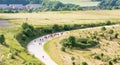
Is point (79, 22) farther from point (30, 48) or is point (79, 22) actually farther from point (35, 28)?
point (30, 48)

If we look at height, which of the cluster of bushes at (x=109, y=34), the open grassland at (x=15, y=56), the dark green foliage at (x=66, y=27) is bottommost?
the dark green foliage at (x=66, y=27)

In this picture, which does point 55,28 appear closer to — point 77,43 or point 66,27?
point 66,27

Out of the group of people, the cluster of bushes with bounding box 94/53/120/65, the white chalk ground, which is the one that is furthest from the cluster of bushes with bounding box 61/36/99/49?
the cluster of bushes with bounding box 94/53/120/65

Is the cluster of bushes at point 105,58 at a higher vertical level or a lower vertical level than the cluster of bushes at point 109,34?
higher

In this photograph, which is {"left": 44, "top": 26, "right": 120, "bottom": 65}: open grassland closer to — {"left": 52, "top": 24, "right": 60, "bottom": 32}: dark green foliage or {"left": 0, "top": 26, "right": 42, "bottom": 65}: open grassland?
{"left": 0, "top": 26, "right": 42, "bottom": 65}: open grassland

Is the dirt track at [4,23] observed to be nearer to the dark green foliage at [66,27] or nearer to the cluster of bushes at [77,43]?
the dark green foliage at [66,27]

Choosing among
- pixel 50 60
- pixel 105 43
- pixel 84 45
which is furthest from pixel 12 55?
pixel 105 43

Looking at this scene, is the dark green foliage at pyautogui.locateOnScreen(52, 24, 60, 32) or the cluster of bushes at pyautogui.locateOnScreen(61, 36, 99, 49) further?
the dark green foliage at pyautogui.locateOnScreen(52, 24, 60, 32)

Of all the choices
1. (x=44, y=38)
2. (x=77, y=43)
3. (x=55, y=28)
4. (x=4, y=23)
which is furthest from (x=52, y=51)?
(x=4, y=23)

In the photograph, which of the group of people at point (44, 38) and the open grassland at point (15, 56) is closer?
the open grassland at point (15, 56)

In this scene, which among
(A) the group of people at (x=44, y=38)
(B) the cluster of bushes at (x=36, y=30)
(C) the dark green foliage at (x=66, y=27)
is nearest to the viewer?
(B) the cluster of bushes at (x=36, y=30)

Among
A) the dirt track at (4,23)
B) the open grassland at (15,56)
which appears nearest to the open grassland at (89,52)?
the open grassland at (15,56)
